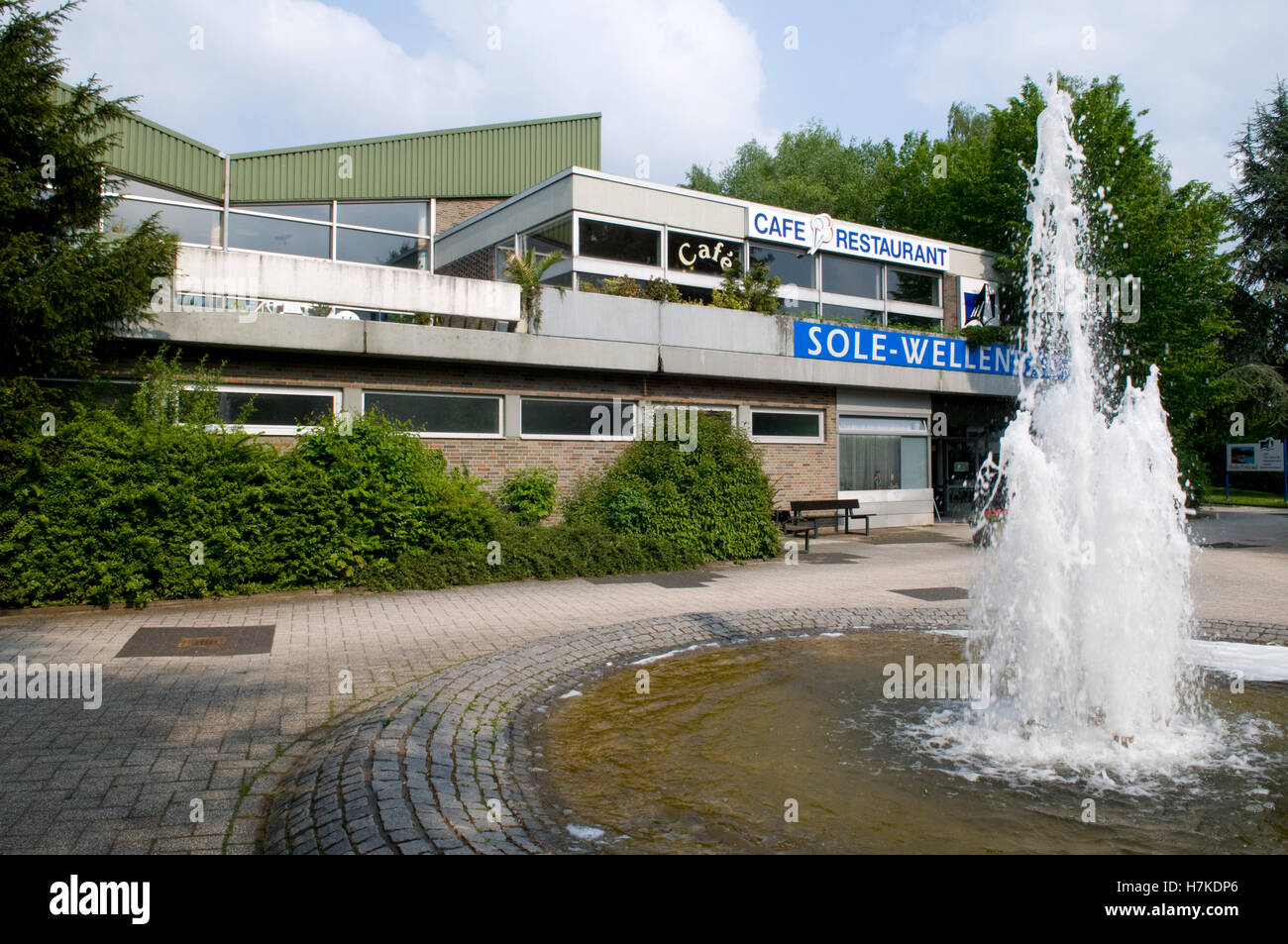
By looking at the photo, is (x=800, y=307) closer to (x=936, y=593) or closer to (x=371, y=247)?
(x=371, y=247)

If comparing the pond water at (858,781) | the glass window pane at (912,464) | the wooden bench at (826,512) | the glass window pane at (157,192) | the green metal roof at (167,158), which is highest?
the green metal roof at (167,158)

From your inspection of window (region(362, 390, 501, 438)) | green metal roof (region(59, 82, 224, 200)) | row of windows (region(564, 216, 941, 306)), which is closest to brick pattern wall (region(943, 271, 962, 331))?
row of windows (region(564, 216, 941, 306))

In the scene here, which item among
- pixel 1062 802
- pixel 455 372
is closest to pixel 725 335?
pixel 455 372

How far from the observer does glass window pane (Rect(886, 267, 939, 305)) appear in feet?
76.5

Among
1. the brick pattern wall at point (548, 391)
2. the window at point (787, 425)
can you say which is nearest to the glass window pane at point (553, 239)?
the brick pattern wall at point (548, 391)

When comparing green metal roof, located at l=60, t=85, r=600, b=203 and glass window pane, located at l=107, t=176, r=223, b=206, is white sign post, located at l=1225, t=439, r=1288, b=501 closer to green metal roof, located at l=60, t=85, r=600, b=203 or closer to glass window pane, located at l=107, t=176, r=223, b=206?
green metal roof, located at l=60, t=85, r=600, b=203

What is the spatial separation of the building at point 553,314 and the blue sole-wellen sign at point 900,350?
6 cm

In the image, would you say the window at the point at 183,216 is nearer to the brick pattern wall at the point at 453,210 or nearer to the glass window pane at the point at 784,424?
the brick pattern wall at the point at 453,210

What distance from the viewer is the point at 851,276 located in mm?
22328

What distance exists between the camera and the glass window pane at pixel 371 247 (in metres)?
16.6

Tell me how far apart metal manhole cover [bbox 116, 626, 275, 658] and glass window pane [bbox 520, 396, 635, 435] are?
7900mm

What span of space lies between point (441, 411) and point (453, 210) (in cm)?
1105

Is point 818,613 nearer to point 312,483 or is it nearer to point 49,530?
point 312,483
